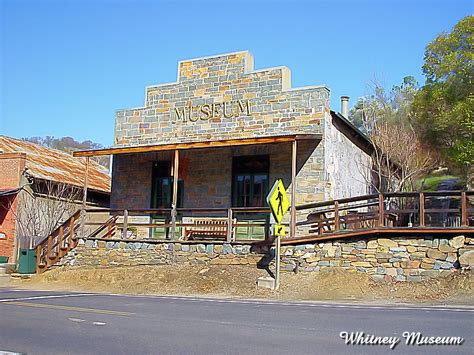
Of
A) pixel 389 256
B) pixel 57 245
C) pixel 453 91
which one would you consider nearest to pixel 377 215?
pixel 389 256

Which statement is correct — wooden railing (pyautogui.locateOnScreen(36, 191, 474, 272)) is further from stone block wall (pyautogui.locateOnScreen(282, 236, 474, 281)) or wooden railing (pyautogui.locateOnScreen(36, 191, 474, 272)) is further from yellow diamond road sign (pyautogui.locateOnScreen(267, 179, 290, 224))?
yellow diamond road sign (pyautogui.locateOnScreen(267, 179, 290, 224))

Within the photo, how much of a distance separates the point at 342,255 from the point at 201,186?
6.91 m

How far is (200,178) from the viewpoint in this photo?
22.0 meters

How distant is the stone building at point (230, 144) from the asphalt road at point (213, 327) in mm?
7592

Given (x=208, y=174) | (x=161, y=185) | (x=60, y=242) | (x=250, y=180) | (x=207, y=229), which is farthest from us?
(x=161, y=185)

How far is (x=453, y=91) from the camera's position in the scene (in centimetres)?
2309

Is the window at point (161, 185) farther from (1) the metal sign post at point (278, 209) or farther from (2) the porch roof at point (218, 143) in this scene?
(1) the metal sign post at point (278, 209)

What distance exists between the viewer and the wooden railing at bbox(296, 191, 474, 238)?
15750mm

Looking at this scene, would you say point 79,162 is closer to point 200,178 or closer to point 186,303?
point 200,178

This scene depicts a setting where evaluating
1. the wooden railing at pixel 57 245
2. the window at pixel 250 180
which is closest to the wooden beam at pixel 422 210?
the window at pixel 250 180

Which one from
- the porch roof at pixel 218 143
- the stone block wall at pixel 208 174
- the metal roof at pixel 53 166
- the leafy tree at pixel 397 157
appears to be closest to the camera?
the porch roof at pixel 218 143

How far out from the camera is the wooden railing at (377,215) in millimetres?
15750

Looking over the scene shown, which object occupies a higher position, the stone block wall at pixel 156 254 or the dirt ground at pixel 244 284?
the stone block wall at pixel 156 254

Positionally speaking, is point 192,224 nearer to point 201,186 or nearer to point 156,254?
point 156,254
